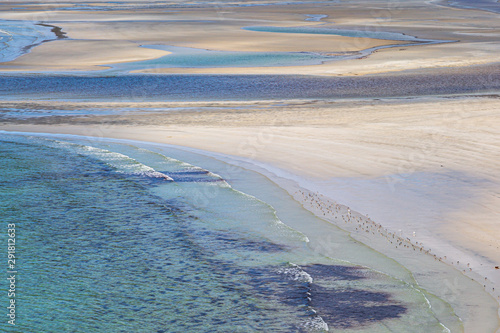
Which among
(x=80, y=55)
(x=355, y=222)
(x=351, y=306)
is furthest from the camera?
(x=80, y=55)

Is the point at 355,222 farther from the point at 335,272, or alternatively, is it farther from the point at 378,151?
the point at 378,151

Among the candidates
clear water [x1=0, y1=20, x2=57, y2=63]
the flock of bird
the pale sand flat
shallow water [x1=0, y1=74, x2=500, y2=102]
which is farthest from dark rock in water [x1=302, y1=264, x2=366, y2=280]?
clear water [x1=0, y1=20, x2=57, y2=63]

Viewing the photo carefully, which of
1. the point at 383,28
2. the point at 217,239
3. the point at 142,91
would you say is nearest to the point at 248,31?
the point at 383,28

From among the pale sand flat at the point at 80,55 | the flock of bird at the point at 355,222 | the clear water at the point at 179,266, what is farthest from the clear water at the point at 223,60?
the flock of bird at the point at 355,222

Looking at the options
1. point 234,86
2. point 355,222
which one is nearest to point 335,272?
point 355,222

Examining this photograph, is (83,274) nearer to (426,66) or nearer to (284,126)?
(284,126)

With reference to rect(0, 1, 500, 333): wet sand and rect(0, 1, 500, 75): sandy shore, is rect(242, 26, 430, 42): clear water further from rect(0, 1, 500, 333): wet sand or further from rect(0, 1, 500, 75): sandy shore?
rect(0, 1, 500, 333): wet sand

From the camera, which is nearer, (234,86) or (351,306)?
(351,306)
